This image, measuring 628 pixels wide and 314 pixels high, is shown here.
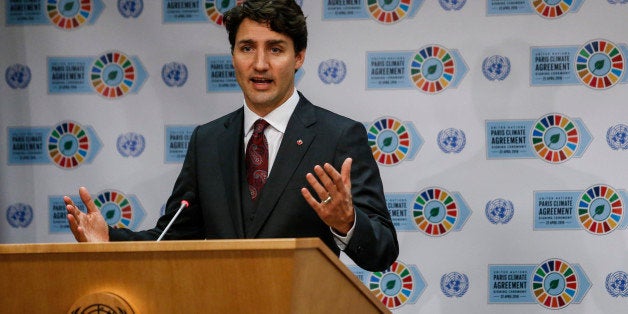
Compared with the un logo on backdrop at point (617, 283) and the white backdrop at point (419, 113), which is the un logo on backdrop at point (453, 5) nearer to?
the white backdrop at point (419, 113)

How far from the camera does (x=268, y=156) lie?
2.62 meters

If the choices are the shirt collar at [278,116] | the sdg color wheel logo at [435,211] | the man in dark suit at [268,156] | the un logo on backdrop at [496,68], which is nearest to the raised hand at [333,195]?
the man in dark suit at [268,156]

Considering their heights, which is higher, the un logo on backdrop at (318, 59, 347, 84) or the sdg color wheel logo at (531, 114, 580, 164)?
the un logo on backdrop at (318, 59, 347, 84)

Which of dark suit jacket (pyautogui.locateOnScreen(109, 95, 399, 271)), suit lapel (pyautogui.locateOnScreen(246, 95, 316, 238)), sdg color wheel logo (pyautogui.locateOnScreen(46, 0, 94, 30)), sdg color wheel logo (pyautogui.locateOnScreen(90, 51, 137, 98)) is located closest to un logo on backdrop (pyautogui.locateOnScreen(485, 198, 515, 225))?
dark suit jacket (pyautogui.locateOnScreen(109, 95, 399, 271))

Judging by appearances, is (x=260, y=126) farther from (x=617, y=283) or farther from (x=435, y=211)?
(x=617, y=283)

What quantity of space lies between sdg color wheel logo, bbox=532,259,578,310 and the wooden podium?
2.00 metres

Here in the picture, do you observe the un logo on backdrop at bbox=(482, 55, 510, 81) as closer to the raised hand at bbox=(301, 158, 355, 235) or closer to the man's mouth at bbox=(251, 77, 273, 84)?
the man's mouth at bbox=(251, 77, 273, 84)

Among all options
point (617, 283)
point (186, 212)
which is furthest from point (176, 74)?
point (617, 283)

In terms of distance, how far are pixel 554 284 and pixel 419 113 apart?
3.07 feet

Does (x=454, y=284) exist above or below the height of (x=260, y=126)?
below

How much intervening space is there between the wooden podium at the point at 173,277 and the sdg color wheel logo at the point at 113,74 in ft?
6.96

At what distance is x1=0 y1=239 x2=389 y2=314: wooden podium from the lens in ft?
5.39

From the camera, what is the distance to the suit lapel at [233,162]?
8.36ft

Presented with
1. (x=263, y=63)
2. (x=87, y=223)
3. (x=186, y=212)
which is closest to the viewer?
(x=87, y=223)
